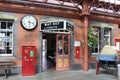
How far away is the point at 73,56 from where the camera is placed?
14.1m

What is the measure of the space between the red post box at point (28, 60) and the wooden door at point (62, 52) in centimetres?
230

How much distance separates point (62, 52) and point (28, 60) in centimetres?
288

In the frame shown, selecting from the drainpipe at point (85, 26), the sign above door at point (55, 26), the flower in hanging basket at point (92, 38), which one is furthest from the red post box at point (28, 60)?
the flower in hanging basket at point (92, 38)

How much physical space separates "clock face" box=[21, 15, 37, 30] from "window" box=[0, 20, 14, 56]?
2.32ft

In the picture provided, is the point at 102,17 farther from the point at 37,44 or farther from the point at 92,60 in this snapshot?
the point at 37,44

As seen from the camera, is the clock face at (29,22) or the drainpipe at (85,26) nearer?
the clock face at (29,22)

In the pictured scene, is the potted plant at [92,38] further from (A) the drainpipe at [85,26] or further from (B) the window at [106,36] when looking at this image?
(B) the window at [106,36]

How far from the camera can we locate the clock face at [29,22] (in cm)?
1229

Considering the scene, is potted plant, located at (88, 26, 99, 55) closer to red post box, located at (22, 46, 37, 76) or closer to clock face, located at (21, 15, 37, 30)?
clock face, located at (21, 15, 37, 30)

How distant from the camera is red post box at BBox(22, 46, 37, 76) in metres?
11.8

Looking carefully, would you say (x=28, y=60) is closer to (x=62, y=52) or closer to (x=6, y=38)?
(x=6, y=38)

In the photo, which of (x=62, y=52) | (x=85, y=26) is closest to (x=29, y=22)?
(x=62, y=52)

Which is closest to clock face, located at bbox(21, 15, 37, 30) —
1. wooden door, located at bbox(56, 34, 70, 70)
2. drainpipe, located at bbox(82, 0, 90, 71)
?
wooden door, located at bbox(56, 34, 70, 70)

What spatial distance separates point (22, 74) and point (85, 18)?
5473 millimetres
